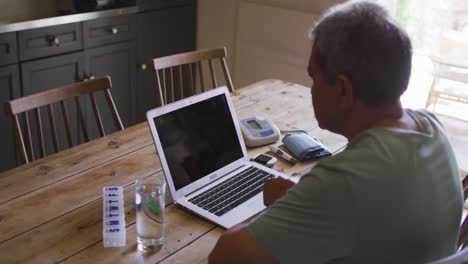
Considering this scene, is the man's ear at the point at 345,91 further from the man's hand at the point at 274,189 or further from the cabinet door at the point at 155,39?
the cabinet door at the point at 155,39

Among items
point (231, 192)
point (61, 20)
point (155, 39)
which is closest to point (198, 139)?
point (231, 192)

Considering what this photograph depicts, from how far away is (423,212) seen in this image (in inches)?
A: 37.7

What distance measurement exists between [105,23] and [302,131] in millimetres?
1633

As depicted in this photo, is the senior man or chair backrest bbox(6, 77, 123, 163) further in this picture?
chair backrest bbox(6, 77, 123, 163)

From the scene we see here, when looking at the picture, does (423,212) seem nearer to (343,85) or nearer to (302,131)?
(343,85)

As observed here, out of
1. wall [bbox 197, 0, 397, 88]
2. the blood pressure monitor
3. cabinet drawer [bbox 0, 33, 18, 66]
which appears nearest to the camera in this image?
the blood pressure monitor

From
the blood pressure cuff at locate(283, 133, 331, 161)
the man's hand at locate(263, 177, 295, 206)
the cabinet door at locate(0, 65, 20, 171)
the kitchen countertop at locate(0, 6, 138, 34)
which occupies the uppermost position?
the kitchen countertop at locate(0, 6, 138, 34)

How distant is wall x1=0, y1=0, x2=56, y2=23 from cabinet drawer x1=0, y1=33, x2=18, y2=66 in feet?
1.42

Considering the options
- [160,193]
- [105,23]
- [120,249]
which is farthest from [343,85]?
[105,23]

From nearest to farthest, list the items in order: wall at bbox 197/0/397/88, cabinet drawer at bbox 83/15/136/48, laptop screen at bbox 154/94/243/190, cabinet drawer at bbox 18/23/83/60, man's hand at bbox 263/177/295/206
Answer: man's hand at bbox 263/177/295/206 → laptop screen at bbox 154/94/243/190 → cabinet drawer at bbox 18/23/83/60 → cabinet drawer at bbox 83/15/136/48 → wall at bbox 197/0/397/88

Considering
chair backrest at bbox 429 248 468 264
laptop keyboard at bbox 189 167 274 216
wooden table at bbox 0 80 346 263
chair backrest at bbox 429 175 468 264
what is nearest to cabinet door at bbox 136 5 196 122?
wooden table at bbox 0 80 346 263

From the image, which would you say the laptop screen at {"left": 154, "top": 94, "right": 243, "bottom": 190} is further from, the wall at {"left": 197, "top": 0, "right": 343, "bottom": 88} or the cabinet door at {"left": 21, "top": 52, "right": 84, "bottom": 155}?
the wall at {"left": 197, "top": 0, "right": 343, "bottom": 88}

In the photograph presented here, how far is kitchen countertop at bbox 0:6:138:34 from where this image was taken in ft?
8.37

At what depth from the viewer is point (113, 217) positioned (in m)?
1.29
